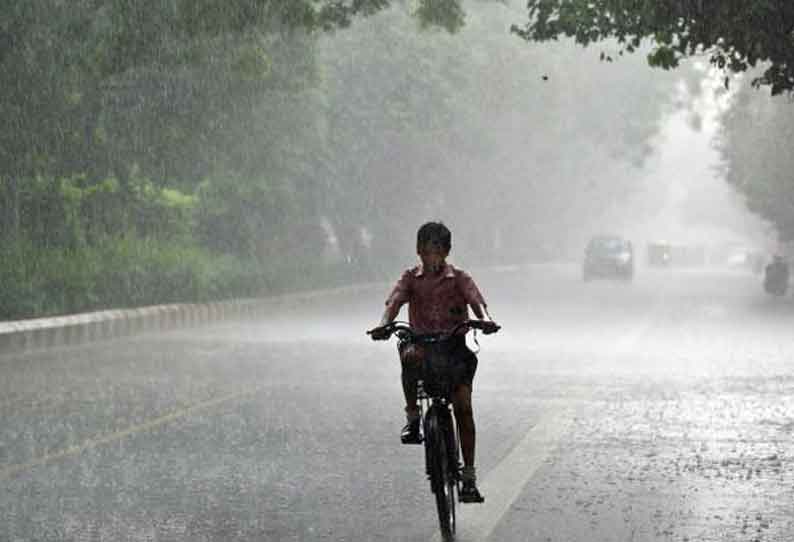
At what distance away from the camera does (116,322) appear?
81.8 ft

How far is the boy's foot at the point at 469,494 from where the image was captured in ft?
26.9

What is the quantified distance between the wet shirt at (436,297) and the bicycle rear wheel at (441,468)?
0.49 metres

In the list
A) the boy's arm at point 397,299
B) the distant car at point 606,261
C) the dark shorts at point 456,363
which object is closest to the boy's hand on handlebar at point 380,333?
the boy's arm at point 397,299

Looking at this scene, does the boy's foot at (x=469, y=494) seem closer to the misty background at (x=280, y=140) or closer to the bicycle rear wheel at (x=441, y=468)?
the bicycle rear wheel at (x=441, y=468)

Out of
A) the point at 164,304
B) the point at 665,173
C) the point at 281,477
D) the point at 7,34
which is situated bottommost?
the point at 665,173

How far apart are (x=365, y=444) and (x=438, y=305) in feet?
12.6

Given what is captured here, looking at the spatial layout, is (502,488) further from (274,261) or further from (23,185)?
(274,261)

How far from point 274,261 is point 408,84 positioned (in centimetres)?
817

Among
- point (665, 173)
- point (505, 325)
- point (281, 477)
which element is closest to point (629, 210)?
point (665, 173)

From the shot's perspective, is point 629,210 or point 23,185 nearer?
point 23,185

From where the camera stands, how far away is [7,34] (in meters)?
24.0

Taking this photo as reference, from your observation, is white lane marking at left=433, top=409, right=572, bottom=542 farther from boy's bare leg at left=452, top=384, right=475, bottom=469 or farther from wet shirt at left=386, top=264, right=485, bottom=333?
wet shirt at left=386, top=264, right=485, bottom=333

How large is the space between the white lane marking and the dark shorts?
2.81 ft

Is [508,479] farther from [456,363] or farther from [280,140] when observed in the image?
[280,140]
